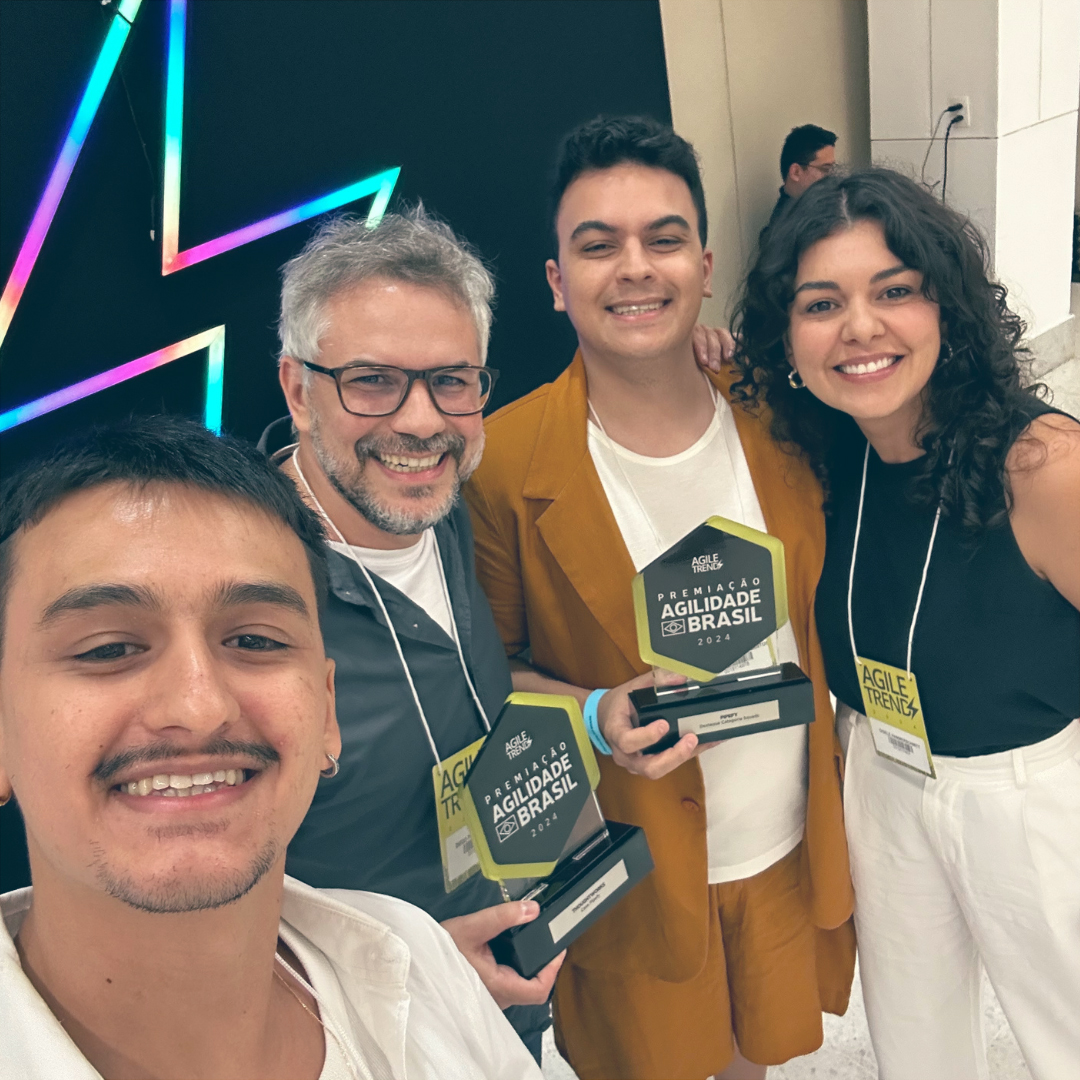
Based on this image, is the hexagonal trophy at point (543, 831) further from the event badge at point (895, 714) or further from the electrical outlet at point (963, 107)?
the electrical outlet at point (963, 107)

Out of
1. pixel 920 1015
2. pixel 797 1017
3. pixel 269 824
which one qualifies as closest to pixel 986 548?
pixel 920 1015

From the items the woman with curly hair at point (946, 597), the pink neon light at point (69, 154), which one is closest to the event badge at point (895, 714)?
the woman with curly hair at point (946, 597)

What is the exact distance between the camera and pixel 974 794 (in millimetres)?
1527

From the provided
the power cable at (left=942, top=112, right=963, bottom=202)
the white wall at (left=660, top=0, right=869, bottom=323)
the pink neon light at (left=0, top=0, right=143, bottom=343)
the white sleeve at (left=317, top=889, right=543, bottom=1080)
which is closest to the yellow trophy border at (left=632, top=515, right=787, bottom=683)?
the white sleeve at (left=317, top=889, right=543, bottom=1080)

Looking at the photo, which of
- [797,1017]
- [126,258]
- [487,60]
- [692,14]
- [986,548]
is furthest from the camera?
[692,14]

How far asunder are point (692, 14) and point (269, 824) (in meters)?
5.02

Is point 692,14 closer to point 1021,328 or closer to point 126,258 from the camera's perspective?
point 126,258

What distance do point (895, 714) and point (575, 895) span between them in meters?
0.62

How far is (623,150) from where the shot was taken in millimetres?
1701

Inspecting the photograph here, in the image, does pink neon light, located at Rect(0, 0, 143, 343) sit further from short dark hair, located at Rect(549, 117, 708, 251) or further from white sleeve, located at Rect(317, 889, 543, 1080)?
white sleeve, located at Rect(317, 889, 543, 1080)

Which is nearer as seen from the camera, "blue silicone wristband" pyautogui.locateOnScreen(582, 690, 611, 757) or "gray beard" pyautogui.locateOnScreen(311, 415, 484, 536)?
"gray beard" pyautogui.locateOnScreen(311, 415, 484, 536)

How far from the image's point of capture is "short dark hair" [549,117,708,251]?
1.70 m

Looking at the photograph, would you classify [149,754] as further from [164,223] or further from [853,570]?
[164,223]

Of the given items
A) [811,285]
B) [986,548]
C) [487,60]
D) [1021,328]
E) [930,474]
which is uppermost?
[487,60]
